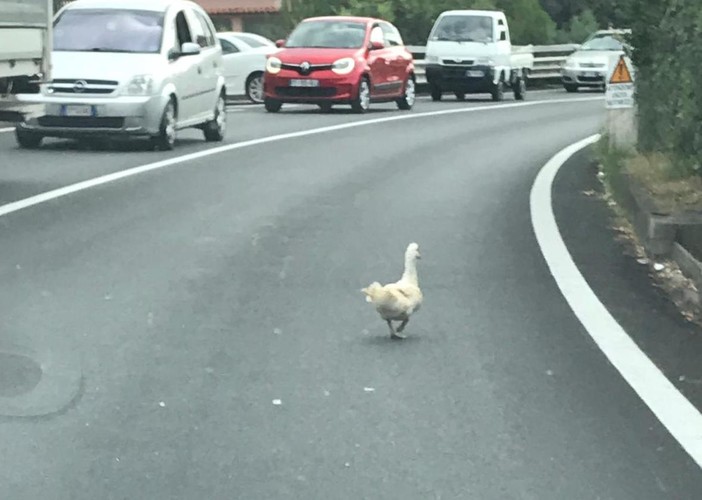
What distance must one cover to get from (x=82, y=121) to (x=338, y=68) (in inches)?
431

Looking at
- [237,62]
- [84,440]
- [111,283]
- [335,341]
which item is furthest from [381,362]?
[237,62]

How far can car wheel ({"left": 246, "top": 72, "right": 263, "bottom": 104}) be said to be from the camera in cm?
3484

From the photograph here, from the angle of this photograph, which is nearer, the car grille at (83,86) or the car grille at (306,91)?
the car grille at (83,86)

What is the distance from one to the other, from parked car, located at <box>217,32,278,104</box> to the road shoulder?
1802 centimetres

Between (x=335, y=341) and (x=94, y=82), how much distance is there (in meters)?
12.2

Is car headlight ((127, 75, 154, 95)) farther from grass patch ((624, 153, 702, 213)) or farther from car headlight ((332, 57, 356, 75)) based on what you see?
car headlight ((332, 57, 356, 75))

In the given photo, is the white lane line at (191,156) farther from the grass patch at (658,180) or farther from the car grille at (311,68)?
the grass patch at (658,180)

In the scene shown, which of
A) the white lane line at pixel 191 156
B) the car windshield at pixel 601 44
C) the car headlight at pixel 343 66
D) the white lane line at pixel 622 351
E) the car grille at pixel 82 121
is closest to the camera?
the white lane line at pixel 622 351

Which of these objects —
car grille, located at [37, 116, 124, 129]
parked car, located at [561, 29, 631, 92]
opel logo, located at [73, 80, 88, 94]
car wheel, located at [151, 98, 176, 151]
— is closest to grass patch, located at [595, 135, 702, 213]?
car wheel, located at [151, 98, 176, 151]

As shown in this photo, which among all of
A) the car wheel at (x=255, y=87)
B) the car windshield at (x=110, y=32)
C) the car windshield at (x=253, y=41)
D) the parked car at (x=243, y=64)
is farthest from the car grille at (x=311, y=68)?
the car windshield at (x=110, y=32)

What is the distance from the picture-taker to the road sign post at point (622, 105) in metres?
16.7

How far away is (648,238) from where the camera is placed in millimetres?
11867

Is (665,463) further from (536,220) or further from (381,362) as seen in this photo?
(536,220)

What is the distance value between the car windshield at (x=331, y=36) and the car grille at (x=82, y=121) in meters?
11.8
